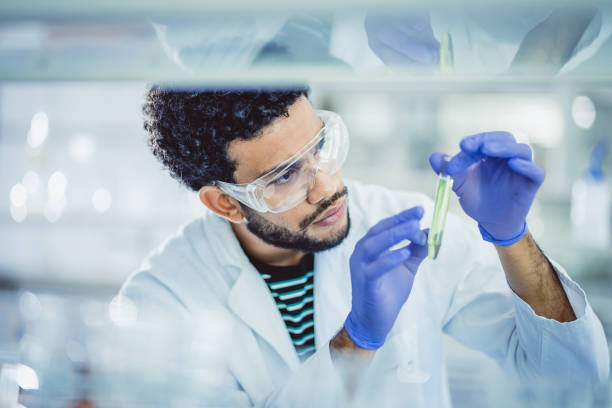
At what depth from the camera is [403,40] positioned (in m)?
0.57

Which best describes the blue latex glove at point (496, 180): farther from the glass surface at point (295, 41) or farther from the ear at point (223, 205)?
the ear at point (223, 205)

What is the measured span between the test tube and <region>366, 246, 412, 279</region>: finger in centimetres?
6

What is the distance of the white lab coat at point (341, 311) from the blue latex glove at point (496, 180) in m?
0.20

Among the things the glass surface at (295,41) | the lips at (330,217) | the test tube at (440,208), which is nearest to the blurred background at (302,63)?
the glass surface at (295,41)

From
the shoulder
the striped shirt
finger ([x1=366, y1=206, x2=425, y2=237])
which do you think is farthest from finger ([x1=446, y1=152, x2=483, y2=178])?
the shoulder

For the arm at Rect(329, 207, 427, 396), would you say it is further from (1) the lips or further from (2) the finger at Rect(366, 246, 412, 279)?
(1) the lips

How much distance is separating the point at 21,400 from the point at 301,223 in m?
0.76

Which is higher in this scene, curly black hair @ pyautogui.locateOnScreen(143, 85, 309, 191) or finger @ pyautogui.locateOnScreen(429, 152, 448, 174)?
finger @ pyautogui.locateOnScreen(429, 152, 448, 174)

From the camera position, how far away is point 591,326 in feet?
3.11

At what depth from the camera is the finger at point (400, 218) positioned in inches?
37.2

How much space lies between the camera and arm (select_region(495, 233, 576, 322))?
1.00 metres

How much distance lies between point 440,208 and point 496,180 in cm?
13

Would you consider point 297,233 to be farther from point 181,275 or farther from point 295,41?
point 295,41

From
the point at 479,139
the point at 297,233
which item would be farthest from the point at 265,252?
the point at 479,139
